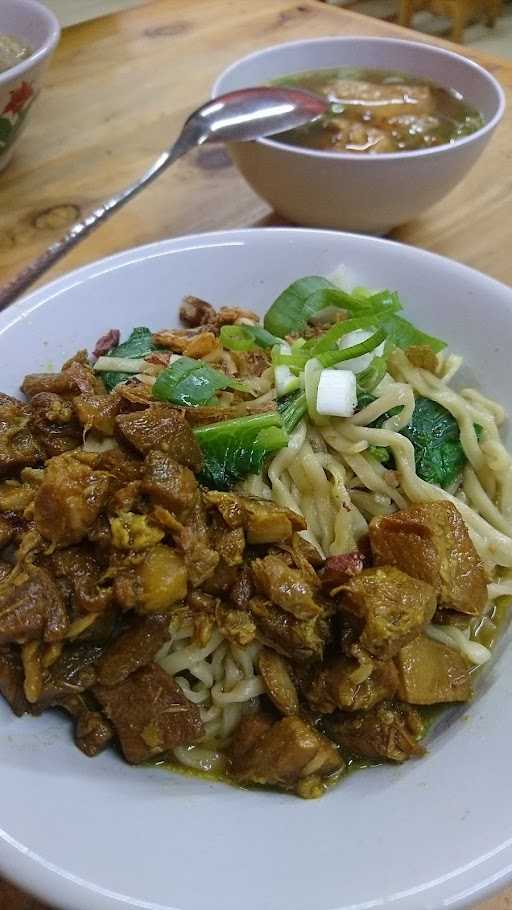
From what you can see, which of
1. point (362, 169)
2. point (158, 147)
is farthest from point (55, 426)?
point (158, 147)

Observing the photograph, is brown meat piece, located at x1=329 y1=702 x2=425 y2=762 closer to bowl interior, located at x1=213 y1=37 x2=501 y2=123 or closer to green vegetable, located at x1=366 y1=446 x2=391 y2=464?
green vegetable, located at x1=366 y1=446 x2=391 y2=464

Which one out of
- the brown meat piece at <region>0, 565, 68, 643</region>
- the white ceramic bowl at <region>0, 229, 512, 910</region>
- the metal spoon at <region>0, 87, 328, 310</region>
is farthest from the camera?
the metal spoon at <region>0, 87, 328, 310</region>

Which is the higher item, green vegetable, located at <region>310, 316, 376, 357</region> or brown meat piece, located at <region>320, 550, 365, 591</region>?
green vegetable, located at <region>310, 316, 376, 357</region>

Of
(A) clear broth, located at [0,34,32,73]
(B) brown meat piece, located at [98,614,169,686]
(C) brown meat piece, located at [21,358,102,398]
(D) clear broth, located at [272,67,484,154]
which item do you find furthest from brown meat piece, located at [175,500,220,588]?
(A) clear broth, located at [0,34,32,73]

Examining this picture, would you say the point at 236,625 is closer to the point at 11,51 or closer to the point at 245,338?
the point at 245,338

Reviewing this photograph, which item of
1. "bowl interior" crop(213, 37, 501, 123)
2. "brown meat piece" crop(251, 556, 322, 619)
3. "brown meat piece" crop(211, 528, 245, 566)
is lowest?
"brown meat piece" crop(251, 556, 322, 619)

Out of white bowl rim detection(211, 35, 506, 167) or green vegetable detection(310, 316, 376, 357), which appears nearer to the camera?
green vegetable detection(310, 316, 376, 357)

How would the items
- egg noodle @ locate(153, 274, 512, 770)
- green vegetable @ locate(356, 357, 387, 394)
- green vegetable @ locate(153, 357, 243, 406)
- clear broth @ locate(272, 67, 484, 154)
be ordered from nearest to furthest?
egg noodle @ locate(153, 274, 512, 770) < green vegetable @ locate(153, 357, 243, 406) < green vegetable @ locate(356, 357, 387, 394) < clear broth @ locate(272, 67, 484, 154)
